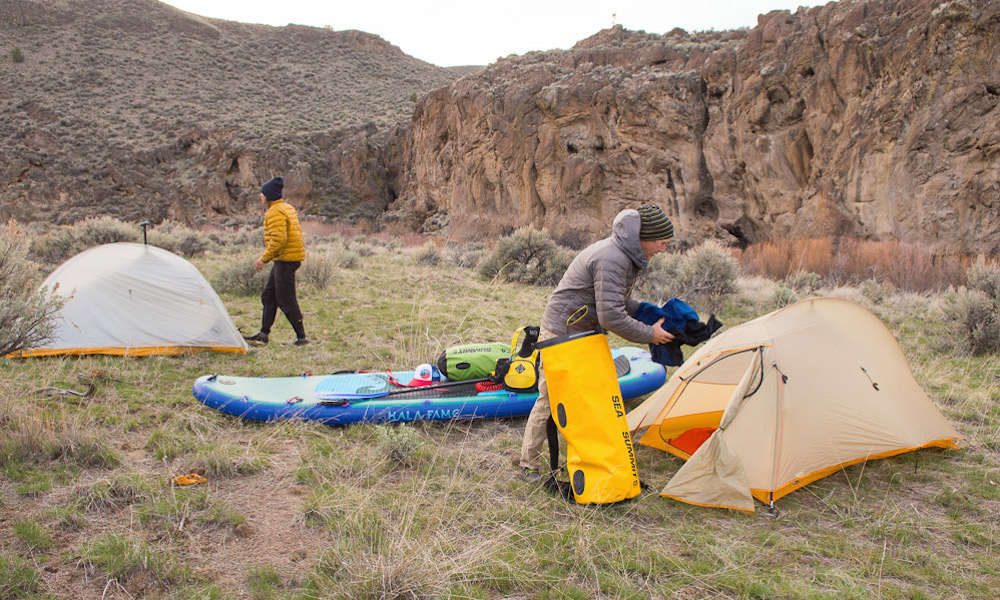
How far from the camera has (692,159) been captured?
20.1 metres

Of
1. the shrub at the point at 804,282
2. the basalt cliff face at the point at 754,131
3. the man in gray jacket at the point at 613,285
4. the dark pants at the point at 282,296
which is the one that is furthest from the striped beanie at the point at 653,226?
the basalt cliff face at the point at 754,131

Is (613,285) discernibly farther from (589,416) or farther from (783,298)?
(783,298)

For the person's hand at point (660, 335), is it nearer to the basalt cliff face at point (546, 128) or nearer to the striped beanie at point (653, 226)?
the striped beanie at point (653, 226)

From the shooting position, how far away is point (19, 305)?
3.51 metres

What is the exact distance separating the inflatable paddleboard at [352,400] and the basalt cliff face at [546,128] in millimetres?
14551

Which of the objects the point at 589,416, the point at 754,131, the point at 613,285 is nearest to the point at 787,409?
the point at 589,416

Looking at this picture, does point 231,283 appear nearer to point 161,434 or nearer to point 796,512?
point 161,434

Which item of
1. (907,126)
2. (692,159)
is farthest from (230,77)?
(907,126)

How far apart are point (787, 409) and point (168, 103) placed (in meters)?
41.9

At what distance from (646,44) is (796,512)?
75.4 feet

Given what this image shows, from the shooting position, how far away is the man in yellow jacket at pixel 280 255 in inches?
246

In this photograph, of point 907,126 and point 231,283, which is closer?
point 231,283

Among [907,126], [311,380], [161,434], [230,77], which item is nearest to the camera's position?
[161,434]

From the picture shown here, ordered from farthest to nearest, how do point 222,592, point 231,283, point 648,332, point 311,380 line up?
point 231,283 → point 311,380 → point 648,332 → point 222,592
